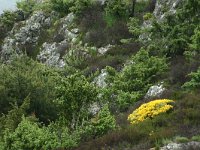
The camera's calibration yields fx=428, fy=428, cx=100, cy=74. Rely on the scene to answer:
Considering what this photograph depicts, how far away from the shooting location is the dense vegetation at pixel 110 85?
16.0 meters

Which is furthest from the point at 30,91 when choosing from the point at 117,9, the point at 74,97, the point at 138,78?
the point at 117,9

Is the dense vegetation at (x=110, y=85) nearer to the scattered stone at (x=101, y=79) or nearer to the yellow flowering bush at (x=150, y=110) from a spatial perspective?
the yellow flowering bush at (x=150, y=110)

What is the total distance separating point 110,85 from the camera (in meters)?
30.6

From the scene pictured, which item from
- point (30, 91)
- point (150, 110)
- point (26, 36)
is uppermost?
point (26, 36)

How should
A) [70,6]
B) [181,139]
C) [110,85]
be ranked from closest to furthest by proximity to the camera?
[181,139] < [110,85] < [70,6]

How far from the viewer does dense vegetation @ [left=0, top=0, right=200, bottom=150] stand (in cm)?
1600

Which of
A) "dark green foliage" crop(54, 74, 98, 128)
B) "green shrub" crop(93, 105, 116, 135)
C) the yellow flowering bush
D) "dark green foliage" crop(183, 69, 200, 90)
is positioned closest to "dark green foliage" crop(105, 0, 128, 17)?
"dark green foliage" crop(183, 69, 200, 90)

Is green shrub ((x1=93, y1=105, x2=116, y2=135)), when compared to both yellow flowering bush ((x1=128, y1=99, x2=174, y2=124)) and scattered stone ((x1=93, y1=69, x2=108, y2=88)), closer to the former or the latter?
yellow flowering bush ((x1=128, y1=99, x2=174, y2=124))

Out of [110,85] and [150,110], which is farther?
[110,85]

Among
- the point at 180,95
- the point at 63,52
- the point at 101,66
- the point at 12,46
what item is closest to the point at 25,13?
the point at 12,46

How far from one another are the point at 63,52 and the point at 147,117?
26314mm

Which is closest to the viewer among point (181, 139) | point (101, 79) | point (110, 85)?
point (181, 139)

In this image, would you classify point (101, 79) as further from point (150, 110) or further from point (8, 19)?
point (8, 19)

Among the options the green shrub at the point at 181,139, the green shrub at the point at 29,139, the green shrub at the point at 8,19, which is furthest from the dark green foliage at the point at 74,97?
the green shrub at the point at 8,19
